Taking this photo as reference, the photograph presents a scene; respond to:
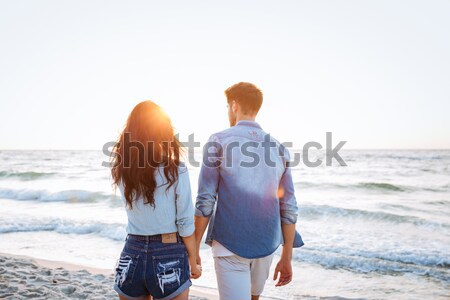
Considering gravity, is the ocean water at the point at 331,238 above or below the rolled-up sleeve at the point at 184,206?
below

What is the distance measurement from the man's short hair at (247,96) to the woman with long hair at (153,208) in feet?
1.77

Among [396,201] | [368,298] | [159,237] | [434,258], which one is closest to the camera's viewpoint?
[159,237]

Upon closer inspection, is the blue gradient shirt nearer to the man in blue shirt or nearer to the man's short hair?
the man in blue shirt

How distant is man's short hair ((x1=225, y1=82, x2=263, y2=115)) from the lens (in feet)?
8.63

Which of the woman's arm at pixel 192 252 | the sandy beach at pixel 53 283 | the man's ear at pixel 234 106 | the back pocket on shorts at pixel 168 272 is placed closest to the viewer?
the back pocket on shorts at pixel 168 272

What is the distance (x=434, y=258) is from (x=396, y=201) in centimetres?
938

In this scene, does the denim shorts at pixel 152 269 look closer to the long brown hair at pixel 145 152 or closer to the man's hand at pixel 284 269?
the long brown hair at pixel 145 152

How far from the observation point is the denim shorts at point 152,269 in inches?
89.1

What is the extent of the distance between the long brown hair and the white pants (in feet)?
2.22

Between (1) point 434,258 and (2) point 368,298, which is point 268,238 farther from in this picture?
(1) point 434,258

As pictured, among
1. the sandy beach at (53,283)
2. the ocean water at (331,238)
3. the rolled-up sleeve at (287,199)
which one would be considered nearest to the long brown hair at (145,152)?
the rolled-up sleeve at (287,199)

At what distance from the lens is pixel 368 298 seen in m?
5.71

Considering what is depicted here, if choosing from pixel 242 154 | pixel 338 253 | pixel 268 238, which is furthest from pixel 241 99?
pixel 338 253

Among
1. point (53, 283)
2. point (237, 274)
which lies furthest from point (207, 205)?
point (53, 283)
